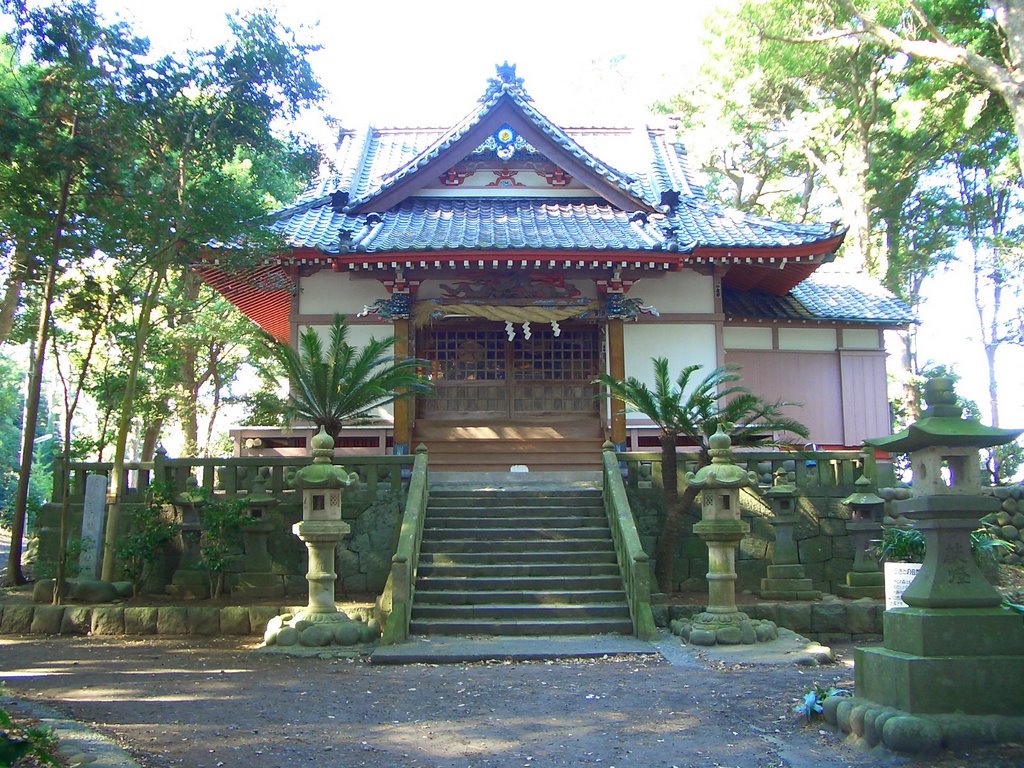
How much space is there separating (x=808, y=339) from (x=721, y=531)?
28.3 feet

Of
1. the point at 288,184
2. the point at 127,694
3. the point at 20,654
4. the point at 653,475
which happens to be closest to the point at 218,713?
the point at 127,694

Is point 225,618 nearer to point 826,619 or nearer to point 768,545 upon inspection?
point 768,545

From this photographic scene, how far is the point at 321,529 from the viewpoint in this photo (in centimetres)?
1020

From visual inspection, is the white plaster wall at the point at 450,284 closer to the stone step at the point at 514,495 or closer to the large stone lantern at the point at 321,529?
the stone step at the point at 514,495

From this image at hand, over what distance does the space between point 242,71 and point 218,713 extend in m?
8.25

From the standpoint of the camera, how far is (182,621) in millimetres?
10883

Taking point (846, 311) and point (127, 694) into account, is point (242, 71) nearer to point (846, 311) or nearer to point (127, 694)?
point (127, 694)

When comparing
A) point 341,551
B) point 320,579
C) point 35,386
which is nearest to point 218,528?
point 341,551

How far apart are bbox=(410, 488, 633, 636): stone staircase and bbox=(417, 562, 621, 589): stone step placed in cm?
1

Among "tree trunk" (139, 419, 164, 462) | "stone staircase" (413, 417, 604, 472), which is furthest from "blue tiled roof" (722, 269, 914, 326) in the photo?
"tree trunk" (139, 419, 164, 462)

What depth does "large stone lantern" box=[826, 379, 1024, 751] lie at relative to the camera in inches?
212

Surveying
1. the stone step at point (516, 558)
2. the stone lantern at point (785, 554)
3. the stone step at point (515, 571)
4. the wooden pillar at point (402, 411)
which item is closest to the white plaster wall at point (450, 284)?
the wooden pillar at point (402, 411)

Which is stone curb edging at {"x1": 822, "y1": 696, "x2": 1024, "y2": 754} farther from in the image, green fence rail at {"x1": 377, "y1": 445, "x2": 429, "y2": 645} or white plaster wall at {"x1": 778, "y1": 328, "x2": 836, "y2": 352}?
white plaster wall at {"x1": 778, "y1": 328, "x2": 836, "y2": 352}

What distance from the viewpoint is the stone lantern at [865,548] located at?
477 inches
